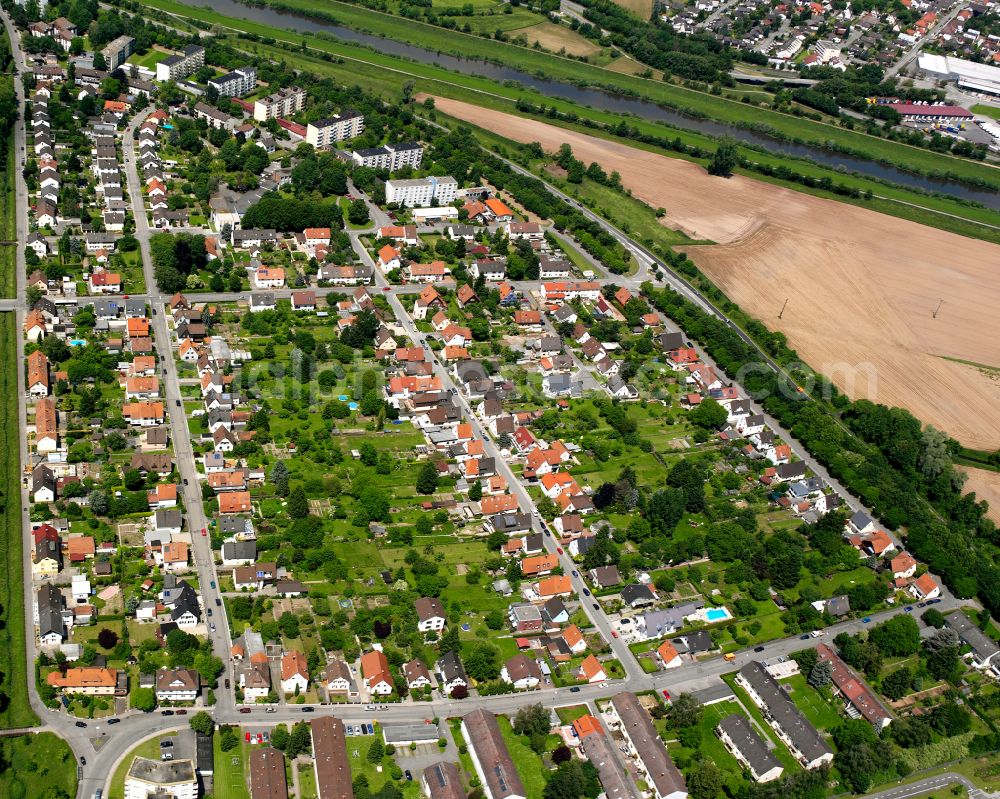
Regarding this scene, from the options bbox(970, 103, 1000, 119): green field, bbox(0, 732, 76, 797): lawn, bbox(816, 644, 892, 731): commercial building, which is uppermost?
bbox(970, 103, 1000, 119): green field

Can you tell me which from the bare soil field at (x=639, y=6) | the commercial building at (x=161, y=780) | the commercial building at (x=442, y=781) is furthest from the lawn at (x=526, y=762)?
the bare soil field at (x=639, y=6)

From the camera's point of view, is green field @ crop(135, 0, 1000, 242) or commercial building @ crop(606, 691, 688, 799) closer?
commercial building @ crop(606, 691, 688, 799)

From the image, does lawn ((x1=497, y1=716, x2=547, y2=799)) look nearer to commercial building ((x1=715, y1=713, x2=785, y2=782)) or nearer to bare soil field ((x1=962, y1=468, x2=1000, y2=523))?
commercial building ((x1=715, y1=713, x2=785, y2=782))

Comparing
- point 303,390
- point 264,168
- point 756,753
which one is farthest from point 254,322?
point 756,753

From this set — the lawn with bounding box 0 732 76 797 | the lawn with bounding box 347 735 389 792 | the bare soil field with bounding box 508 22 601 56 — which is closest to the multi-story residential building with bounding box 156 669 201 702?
the lawn with bounding box 0 732 76 797

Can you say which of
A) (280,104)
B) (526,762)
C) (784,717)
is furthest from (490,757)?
(280,104)

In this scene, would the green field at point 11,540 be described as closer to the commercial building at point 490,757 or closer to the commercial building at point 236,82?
the commercial building at point 490,757
